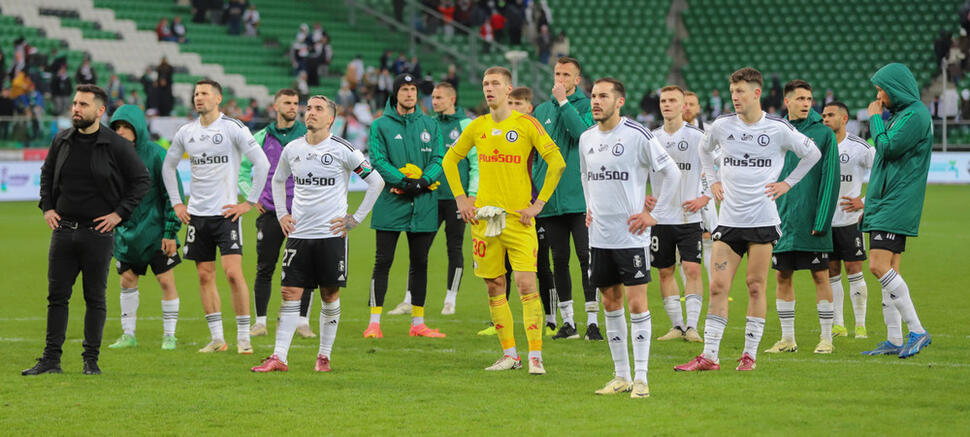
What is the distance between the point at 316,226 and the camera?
29.0 ft

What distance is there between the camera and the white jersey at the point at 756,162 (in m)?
8.61

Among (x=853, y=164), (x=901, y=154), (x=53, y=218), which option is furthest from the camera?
(x=853, y=164)

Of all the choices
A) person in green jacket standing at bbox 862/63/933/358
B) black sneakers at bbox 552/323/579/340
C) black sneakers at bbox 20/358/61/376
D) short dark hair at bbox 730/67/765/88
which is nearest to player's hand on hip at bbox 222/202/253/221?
black sneakers at bbox 20/358/61/376

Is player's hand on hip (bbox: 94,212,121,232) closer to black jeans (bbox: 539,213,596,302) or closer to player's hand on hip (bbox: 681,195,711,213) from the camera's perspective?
black jeans (bbox: 539,213,596,302)

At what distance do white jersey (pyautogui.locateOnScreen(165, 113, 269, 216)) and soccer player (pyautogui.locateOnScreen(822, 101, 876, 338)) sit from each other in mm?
4780

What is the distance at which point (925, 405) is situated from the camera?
723cm

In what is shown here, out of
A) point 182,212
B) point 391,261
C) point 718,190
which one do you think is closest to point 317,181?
point 182,212

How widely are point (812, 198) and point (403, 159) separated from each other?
12.2 feet

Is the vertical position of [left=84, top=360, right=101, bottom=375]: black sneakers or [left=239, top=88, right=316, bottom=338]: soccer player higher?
[left=239, top=88, right=316, bottom=338]: soccer player

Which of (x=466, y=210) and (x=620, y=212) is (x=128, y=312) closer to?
(x=466, y=210)

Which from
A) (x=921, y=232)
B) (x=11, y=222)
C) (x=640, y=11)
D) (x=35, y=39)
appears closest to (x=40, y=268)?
(x=11, y=222)

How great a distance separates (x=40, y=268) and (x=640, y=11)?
29.6m

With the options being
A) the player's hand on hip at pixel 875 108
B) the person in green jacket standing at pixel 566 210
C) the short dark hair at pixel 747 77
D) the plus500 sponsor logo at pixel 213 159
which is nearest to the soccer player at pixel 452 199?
the person in green jacket standing at pixel 566 210

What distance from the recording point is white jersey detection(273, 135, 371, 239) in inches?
348
